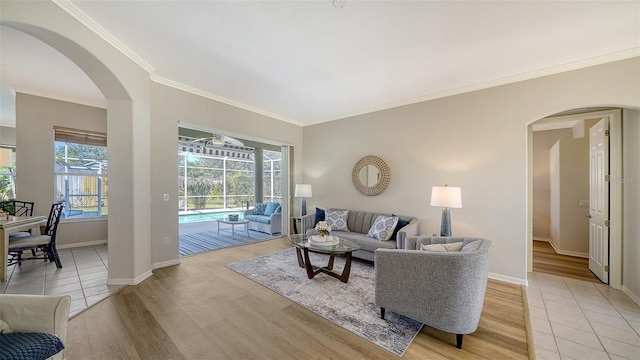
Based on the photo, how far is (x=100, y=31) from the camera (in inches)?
94.6

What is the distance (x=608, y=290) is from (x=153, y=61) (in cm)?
667

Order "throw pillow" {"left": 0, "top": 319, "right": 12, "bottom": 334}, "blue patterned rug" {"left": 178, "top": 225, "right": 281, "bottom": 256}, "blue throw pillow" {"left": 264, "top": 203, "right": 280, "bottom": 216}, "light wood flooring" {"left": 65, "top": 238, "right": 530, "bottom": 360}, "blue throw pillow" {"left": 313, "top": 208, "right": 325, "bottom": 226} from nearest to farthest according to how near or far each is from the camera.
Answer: "throw pillow" {"left": 0, "top": 319, "right": 12, "bottom": 334} → "light wood flooring" {"left": 65, "top": 238, "right": 530, "bottom": 360} → "blue patterned rug" {"left": 178, "top": 225, "right": 281, "bottom": 256} → "blue throw pillow" {"left": 313, "top": 208, "right": 325, "bottom": 226} → "blue throw pillow" {"left": 264, "top": 203, "right": 280, "bottom": 216}

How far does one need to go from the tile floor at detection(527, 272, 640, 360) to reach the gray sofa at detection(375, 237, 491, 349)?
0.71 m

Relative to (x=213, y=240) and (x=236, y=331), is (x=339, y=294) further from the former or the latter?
(x=213, y=240)

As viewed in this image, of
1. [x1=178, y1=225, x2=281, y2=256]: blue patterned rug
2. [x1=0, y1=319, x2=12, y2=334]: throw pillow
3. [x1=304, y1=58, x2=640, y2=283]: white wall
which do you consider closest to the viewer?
[x1=0, y1=319, x2=12, y2=334]: throw pillow

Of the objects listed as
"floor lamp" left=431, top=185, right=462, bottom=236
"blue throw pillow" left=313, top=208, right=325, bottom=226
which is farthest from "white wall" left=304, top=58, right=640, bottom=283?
"blue throw pillow" left=313, top=208, right=325, bottom=226

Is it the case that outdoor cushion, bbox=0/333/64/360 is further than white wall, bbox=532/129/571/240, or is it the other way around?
white wall, bbox=532/129/571/240

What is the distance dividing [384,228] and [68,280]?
14.8 ft

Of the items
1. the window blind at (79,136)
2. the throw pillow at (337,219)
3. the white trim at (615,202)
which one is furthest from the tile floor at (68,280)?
the white trim at (615,202)

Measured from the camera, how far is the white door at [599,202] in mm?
3148

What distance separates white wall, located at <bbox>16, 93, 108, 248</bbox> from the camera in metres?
4.00

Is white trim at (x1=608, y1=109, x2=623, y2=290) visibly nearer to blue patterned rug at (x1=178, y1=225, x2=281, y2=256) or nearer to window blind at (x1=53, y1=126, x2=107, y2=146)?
blue patterned rug at (x1=178, y1=225, x2=281, y2=256)

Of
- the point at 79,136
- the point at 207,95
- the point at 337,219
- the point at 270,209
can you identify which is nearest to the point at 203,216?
the point at 270,209

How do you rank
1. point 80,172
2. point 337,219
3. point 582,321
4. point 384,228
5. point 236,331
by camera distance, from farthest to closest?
point 80,172 → point 337,219 → point 384,228 → point 582,321 → point 236,331
